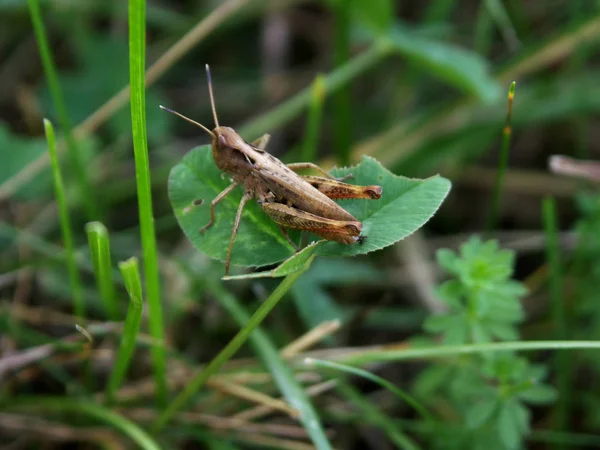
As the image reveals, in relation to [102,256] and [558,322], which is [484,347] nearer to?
[558,322]

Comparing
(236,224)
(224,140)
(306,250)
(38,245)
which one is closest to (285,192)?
(236,224)

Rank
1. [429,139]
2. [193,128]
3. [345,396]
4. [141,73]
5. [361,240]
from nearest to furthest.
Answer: [141,73], [361,240], [345,396], [429,139], [193,128]

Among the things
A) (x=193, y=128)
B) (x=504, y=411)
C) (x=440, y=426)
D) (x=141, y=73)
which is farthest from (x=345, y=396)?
(x=193, y=128)

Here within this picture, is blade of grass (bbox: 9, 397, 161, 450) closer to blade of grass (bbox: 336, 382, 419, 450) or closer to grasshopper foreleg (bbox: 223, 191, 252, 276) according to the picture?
grasshopper foreleg (bbox: 223, 191, 252, 276)

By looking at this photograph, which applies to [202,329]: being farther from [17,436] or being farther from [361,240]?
[361,240]

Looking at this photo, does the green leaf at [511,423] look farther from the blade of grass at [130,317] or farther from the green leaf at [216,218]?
the blade of grass at [130,317]
